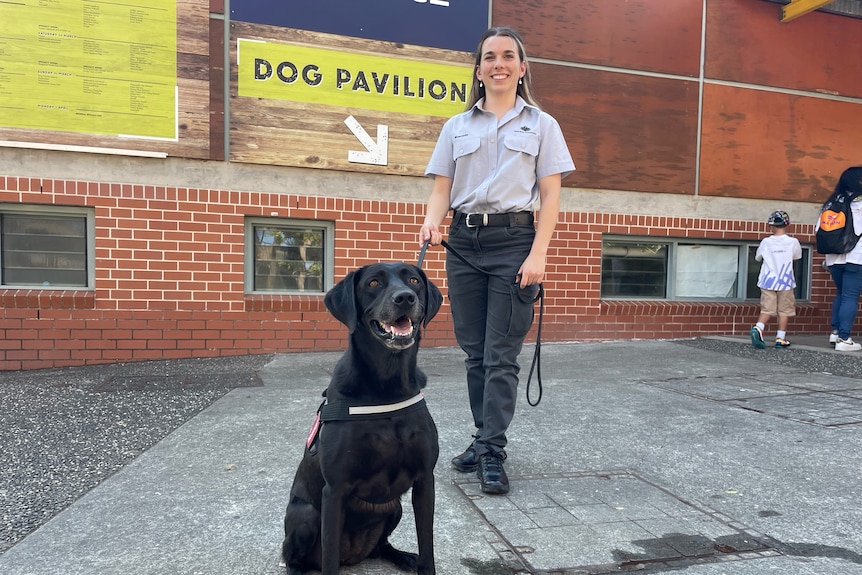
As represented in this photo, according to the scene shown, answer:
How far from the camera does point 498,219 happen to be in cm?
292

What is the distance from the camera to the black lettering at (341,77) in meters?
6.38

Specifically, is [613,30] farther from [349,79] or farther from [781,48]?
[349,79]

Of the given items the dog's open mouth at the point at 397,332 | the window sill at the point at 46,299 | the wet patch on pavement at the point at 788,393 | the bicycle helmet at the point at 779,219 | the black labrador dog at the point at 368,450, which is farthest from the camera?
the bicycle helmet at the point at 779,219

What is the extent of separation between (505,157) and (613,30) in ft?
17.7

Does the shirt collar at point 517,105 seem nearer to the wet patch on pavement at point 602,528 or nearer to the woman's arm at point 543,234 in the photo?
the woman's arm at point 543,234

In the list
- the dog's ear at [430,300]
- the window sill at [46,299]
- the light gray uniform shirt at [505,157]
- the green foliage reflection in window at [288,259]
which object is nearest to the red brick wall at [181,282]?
the window sill at [46,299]

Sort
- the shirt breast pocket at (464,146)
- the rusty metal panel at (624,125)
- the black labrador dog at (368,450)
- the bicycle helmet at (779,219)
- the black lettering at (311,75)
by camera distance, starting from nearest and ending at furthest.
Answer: the black labrador dog at (368,450) → the shirt breast pocket at (464,146) → the black lettering at (311,75) → the rusty metal panel at (624,125) → the bicycle helmet at (779,219)

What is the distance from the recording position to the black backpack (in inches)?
265

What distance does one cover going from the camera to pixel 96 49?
225 inches

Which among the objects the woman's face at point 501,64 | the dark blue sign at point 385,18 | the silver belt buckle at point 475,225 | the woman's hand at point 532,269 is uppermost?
the dark blue sign at point 385,18

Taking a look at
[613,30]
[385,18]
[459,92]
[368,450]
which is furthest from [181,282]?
[613,30]

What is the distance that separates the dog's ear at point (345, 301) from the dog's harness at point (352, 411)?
0.94 feet

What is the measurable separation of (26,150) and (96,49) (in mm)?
1222

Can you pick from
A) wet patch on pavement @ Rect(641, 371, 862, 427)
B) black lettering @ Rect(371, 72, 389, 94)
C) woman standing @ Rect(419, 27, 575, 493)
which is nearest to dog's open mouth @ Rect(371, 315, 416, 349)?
woman standing @ Rect(419, 27, 575, 493)
